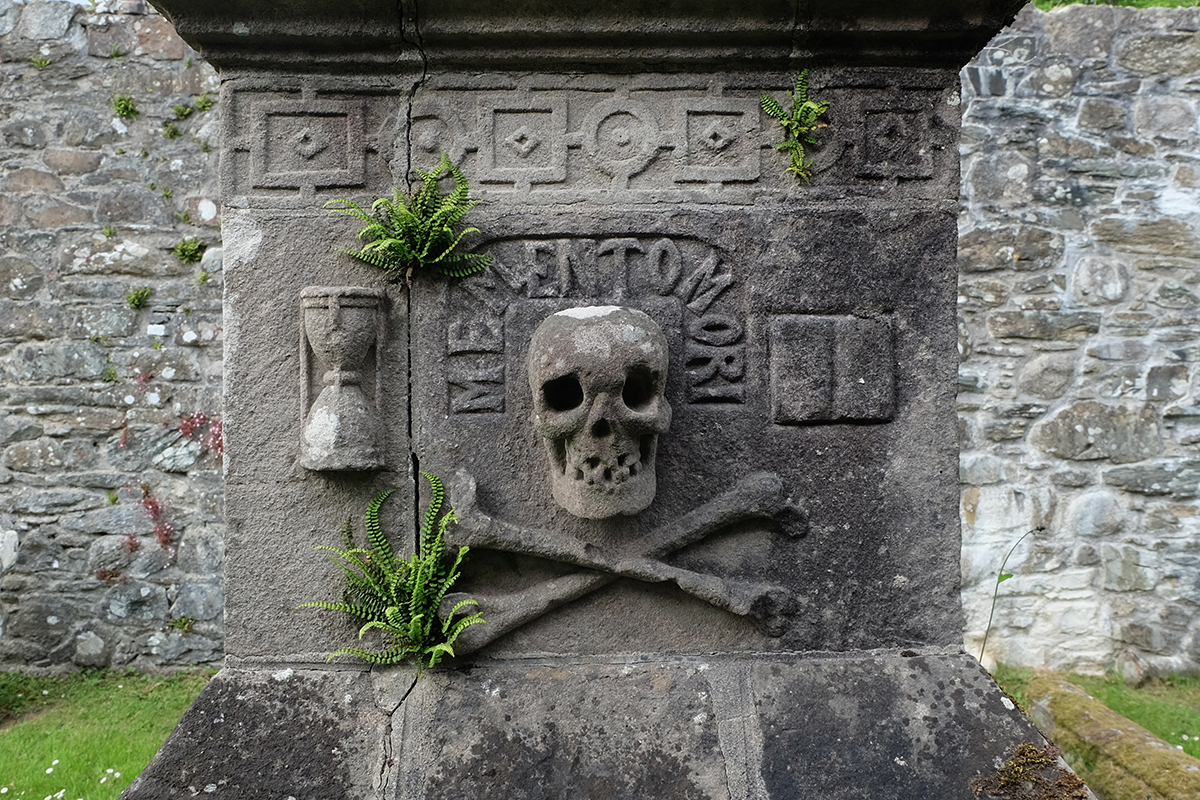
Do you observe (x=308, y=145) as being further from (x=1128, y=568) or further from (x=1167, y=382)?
(x=1128, y=568)

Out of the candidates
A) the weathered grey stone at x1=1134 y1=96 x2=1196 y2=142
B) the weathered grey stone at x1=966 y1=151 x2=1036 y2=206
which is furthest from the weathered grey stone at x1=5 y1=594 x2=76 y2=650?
the weathered grey stone at x1=1134 y1=96 x2=1196 y2=142

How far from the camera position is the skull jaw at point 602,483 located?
1777 mm

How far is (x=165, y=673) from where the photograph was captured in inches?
186

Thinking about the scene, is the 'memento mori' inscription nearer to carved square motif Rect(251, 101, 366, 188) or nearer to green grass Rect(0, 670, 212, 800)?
carved square motif Rect(251, 101, 366, 188)

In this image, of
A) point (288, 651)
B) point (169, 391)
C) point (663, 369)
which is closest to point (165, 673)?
point (169, 391)

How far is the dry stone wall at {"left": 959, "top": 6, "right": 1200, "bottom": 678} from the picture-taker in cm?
459

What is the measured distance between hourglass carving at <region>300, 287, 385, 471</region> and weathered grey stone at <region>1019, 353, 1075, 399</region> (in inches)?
163

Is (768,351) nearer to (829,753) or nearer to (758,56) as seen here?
(758,56)

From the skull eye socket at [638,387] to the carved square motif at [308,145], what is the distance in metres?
0.85

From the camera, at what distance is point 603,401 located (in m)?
1.73

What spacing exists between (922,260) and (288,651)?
1878 millimetres

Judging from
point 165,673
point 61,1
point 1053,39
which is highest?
point 61,1

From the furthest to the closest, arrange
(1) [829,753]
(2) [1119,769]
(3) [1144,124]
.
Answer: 1. (3) [1144,124]
2. (2) [1119,769]
3. (1) [829,753]

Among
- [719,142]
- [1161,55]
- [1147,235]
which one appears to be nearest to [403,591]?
[719,142]
